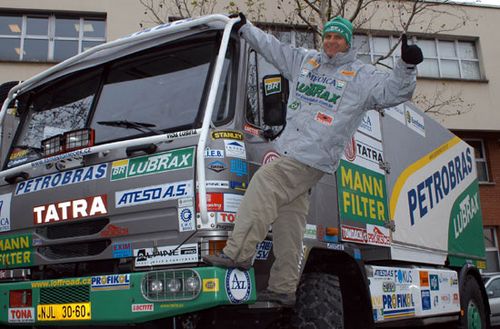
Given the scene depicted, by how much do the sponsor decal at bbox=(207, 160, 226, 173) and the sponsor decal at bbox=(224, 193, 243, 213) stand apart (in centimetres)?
17

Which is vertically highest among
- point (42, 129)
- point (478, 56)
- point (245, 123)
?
point (478, 56)

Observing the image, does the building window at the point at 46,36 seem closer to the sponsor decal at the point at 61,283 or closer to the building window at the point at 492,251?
the sponsor decal at the point at 61,283

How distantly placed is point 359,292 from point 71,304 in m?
2.46

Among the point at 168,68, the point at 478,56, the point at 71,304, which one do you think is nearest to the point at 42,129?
the point at 168,68

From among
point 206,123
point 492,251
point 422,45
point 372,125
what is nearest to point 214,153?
point 206,123

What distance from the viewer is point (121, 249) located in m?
4.00

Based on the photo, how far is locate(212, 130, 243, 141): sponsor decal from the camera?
3.89 meters

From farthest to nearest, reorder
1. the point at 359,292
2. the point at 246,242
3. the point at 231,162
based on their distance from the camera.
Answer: the point at 359,292 → the point at 231,162 → the point at 246,242

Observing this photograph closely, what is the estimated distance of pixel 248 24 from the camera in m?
4.19

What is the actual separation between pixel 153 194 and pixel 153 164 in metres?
0.21

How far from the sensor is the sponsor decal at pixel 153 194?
12.4 feet

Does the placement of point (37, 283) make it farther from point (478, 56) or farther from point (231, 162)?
point (478, 56)

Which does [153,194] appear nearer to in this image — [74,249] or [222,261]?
[222,261]

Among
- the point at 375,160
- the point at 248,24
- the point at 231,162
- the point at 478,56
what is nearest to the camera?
the point at 231,162
